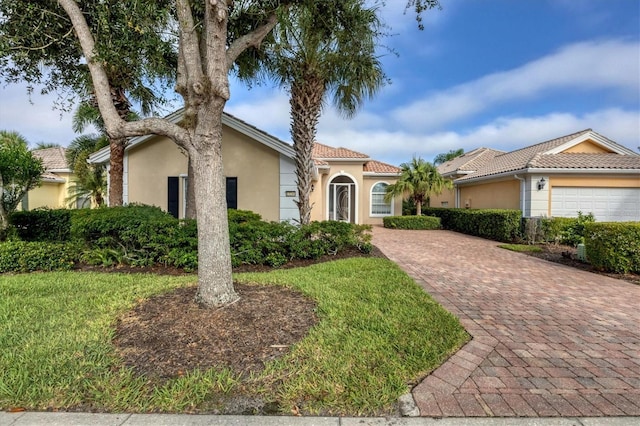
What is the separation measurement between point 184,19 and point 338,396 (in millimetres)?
5084

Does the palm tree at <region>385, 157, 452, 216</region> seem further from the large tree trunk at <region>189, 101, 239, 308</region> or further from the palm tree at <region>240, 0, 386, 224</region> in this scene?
the large tree trunk at <region>189, 101, 239, 308</region>

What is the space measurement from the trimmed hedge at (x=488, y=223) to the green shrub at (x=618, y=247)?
18.8ft

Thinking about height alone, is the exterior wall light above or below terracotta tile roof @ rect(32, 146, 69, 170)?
below

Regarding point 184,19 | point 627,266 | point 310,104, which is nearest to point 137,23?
point 184,19

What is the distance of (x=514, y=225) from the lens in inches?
532

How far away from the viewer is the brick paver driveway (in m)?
2.70

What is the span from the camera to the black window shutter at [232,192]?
11.2 metres

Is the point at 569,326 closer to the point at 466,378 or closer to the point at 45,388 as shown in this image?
the point at 466,378

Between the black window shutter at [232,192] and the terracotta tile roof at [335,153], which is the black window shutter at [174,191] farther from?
the terracotta tile roof at [335,153]

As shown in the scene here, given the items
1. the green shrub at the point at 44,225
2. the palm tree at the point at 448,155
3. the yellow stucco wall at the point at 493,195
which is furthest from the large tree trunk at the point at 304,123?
the palm tree at the point at 448,155

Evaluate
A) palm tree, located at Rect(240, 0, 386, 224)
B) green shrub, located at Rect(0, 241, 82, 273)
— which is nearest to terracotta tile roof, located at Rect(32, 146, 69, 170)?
green shrub, located at Rect(0, 241, 82, 273)

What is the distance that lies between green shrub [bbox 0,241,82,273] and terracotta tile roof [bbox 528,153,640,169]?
16857 mm

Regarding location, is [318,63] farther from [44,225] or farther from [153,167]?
[44,225]

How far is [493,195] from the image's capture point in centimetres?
1711
